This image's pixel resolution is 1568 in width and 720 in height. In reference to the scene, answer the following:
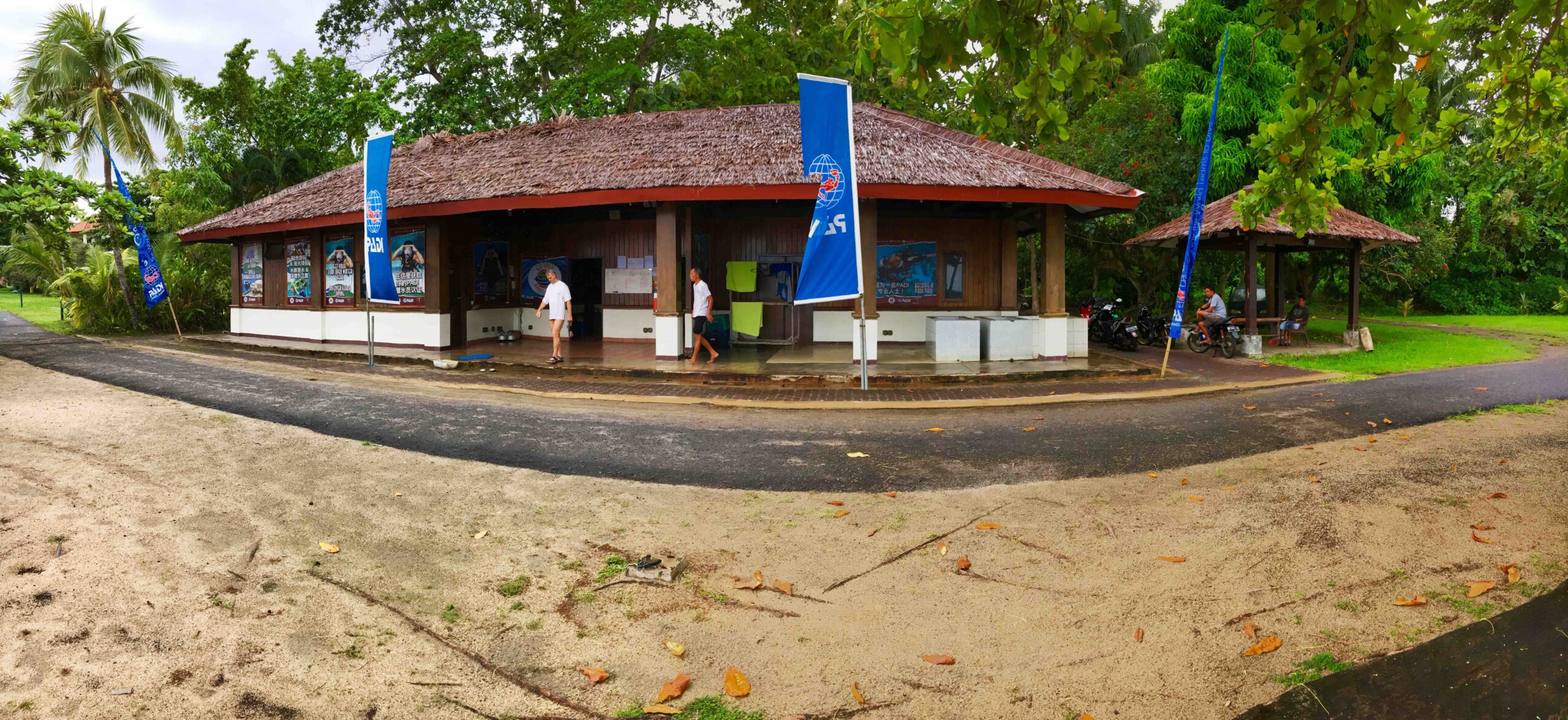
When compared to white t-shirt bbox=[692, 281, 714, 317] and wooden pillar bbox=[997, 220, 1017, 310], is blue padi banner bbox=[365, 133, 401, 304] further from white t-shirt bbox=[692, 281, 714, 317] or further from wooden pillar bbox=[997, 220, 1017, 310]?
wooden pillar bbox=[997, 220, 1017, 310]

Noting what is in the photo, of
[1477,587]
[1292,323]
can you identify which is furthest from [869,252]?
[1477,587]

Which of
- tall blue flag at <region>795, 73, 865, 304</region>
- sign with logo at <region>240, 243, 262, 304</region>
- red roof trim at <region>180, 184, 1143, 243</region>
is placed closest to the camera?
tall blue flag at <region>795, 73, 865, 304</region>

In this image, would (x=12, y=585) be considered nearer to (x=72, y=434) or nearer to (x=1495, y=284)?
(x=72, y=434)

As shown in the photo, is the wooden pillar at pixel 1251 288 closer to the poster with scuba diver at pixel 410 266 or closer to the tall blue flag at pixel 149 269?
the poster with scuba diver at pixel 410 266

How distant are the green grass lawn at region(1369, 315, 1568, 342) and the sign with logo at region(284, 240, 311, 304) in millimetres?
27917

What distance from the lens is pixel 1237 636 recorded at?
10.7ft

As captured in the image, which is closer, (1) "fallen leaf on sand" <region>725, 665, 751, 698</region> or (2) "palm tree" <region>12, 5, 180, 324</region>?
(1) "fallen leaf on sand" <region>725, 665, 751, 698</region>

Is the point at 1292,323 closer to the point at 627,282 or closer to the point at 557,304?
the point at 627,282

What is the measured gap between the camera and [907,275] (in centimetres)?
1644

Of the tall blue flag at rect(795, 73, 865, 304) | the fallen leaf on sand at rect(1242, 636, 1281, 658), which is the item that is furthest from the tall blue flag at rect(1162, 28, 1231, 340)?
the fallen leaf on sand at rect(1242, 636, 1281, 658)

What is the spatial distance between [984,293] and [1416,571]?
1300 cm

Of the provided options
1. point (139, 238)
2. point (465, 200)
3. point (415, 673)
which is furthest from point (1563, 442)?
point (139, 238)

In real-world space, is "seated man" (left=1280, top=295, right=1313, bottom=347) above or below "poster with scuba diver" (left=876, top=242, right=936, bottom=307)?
below

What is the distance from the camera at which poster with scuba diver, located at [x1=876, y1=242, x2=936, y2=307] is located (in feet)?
53.7
